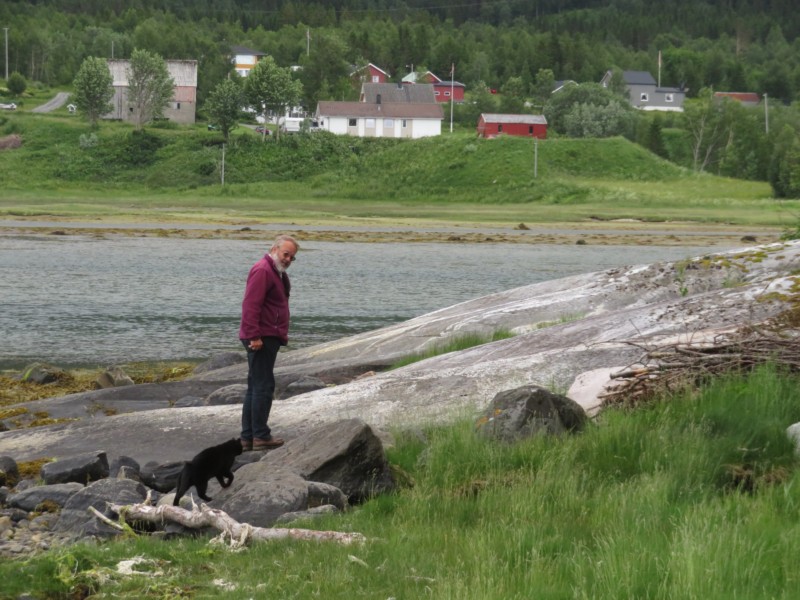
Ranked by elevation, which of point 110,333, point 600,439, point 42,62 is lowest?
point 110,333

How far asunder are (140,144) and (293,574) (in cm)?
9915

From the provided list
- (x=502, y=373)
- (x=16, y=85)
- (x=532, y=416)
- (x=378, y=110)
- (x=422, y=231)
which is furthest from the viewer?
(x=16, y=85)

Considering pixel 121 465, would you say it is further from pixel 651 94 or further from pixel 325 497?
→ pixel 651 94

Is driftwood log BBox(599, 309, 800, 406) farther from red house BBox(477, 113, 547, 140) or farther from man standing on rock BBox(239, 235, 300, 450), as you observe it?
red house BBox(477, 113, 547, 140)

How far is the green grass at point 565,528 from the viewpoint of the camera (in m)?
6.58

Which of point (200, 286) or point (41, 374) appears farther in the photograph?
point (200, 286)

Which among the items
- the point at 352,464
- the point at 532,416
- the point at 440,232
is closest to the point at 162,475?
the point at 352,464

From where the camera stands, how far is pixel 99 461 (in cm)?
1182

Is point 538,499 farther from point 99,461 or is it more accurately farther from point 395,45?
point 395,45

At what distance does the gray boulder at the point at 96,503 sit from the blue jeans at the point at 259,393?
1.78 metres

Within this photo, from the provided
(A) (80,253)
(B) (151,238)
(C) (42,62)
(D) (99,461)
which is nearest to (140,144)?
(B) (151,238)

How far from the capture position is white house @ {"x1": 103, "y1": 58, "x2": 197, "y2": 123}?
406ft

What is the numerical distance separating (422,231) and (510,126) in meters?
55.3

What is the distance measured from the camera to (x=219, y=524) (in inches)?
348
